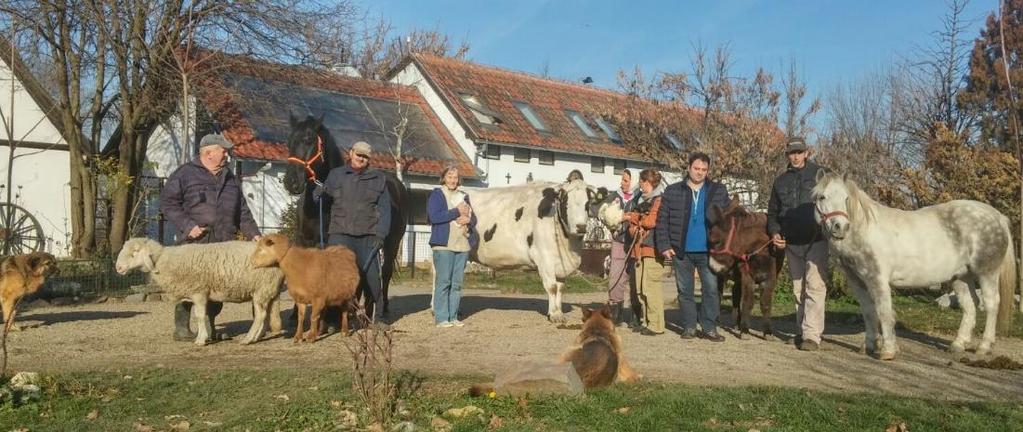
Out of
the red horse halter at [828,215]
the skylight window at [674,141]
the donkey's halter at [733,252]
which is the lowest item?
the donkey's halter at [733,252]

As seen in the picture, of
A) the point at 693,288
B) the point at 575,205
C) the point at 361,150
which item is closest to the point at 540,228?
the point at 575,205

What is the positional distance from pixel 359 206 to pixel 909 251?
5.86 m

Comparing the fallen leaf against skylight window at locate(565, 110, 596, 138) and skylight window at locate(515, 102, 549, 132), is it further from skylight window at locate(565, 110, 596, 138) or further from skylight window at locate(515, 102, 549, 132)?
skylight window at locate(565, 110, 596, 138)

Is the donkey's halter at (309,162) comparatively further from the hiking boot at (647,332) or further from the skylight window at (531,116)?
the skylight window at (531,116)

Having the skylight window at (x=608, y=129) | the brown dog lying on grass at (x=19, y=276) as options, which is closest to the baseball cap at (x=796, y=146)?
the brown dog lying on grass at (x=19, y=276)

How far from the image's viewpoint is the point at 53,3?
19125 millimetres

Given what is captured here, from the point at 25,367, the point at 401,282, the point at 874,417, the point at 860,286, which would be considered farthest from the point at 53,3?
the point at 874,417

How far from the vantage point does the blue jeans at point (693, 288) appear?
1028cm

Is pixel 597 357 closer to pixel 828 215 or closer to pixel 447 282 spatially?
pixel 828 215

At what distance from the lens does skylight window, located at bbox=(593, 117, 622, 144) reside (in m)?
34.7

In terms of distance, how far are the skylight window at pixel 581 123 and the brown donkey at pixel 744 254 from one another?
2373 cm

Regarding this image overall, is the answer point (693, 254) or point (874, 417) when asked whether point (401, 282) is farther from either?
point (874, 417)

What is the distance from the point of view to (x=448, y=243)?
11.1 m

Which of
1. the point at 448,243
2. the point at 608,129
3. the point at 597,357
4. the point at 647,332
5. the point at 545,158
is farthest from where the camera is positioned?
the point at 608,129
